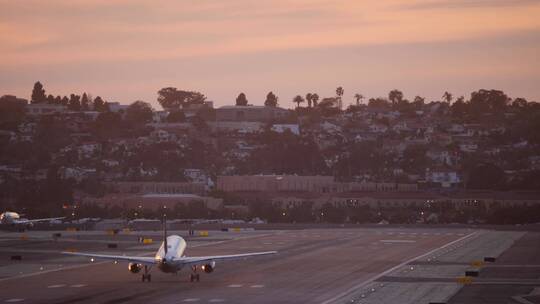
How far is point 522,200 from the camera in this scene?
192m

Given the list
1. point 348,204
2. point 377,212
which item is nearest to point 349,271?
point 377,212

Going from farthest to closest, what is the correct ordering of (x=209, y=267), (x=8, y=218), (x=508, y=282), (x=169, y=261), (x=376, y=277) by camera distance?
(x=8, y=218), (x=376, y=277), (x=209, y=267), (x=508, y=282), (x=169, y=261)

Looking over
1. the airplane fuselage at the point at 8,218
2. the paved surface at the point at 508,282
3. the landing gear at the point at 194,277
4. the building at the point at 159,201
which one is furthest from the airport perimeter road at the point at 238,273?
the building at the point at 159,201

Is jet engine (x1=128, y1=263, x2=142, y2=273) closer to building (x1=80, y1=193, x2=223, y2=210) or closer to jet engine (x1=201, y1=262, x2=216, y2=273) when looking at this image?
jet engine (x1=201, y1=262, x2=216, y2=273)

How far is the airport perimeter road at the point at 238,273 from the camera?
Answer: 72.0 m

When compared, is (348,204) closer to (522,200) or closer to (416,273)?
(522,200)

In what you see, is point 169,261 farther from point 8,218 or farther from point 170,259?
point 8,218

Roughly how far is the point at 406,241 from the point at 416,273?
34618mm

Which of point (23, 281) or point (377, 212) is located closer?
point (23, 281)

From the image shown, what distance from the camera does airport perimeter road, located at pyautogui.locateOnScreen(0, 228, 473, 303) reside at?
Result: 7200 centimetres

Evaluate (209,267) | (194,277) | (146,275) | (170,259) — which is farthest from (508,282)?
(146,275)

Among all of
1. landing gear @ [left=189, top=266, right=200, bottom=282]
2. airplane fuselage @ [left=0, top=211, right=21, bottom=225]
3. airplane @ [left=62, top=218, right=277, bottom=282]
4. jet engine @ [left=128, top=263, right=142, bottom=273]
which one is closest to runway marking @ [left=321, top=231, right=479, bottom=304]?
airplane @ [left=62, top=218, right=277, bottom=282]

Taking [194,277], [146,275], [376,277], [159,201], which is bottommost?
[376,277]

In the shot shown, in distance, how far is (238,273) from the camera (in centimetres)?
8581
